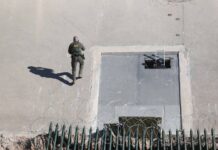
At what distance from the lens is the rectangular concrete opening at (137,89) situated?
44.2 feet

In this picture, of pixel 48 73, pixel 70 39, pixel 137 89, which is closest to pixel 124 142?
pixel 137 89

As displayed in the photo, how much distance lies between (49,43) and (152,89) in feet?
10.6

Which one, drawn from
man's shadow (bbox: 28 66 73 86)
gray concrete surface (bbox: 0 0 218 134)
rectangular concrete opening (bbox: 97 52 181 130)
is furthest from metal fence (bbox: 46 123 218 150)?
man's shadow (bbox: 28 66 73 86)

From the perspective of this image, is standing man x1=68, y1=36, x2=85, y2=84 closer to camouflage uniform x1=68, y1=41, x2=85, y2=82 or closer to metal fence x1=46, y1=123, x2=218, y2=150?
camouflage uniform x1=68, y1=41, x2=85, y2=82

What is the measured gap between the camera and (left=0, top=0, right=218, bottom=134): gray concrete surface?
1370cm

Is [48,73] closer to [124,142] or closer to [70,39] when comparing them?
[70,39]

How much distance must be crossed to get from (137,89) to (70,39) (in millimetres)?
2602

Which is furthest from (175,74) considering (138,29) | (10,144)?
(10,144)

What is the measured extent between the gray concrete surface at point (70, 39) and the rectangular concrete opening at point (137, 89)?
15.6 inches

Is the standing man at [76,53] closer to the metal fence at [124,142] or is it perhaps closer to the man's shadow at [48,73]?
the man's shadow at [48,73]

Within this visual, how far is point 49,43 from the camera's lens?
15.4 metres

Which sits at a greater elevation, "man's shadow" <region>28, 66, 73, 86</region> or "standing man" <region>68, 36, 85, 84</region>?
"standing man" <region>68, 36, 85, 84</region>

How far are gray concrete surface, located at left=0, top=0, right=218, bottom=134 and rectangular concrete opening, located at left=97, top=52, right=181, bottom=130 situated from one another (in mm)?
396

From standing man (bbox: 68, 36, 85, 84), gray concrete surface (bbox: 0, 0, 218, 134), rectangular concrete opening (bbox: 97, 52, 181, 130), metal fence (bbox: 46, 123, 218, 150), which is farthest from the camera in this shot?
standing man (bbox: 68, 36, 85, 84)
